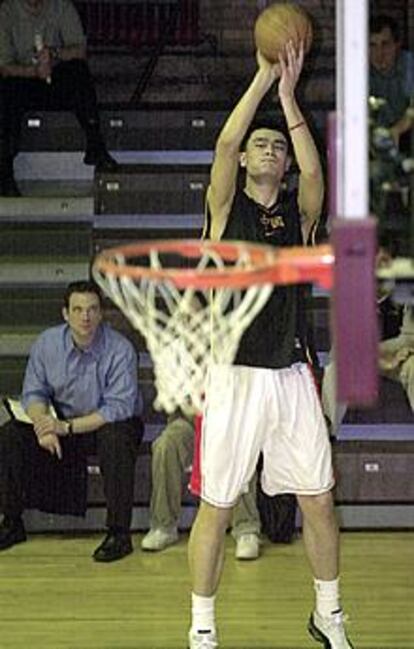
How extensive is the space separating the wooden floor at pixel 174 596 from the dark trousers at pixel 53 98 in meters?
2.63

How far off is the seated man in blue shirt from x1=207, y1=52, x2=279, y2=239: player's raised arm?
182 cm

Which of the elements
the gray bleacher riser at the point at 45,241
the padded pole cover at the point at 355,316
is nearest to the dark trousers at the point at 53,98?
the gray bleacher riser at the point at 45,241

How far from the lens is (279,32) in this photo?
4.86 m

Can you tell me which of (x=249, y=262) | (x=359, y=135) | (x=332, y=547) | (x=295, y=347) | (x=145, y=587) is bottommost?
(x=145, y=587)

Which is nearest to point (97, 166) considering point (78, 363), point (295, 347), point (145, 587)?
point (78, 363)

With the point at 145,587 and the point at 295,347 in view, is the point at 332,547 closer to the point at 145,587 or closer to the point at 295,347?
the point at 295,347

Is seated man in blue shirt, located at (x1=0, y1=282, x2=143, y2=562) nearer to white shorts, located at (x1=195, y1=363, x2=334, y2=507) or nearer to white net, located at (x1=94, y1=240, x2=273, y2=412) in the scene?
white net, located at (x1=94, y1=240, x2=273, y2=412)

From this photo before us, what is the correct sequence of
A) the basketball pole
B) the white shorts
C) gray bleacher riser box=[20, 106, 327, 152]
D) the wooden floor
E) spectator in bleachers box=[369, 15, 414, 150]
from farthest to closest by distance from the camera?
gray bleacher riser box=[20, 106, 327, 152], spectator in bleachers box=[369, 15, 414, 150], the wooden floor, the white shorts, the basketball pole

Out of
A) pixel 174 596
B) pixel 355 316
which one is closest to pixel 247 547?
pixel 174 596

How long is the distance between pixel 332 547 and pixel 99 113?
5003mm

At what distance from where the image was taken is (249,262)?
4.04 m

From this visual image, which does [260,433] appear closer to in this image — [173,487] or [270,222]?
[270,222]

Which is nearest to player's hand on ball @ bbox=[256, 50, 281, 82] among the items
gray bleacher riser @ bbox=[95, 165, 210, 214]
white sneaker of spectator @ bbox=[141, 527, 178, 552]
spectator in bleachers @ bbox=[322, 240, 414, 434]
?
spectator in bleachers @ bbox=[322, 240, 414, 434]

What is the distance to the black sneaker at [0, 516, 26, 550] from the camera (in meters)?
7.28
